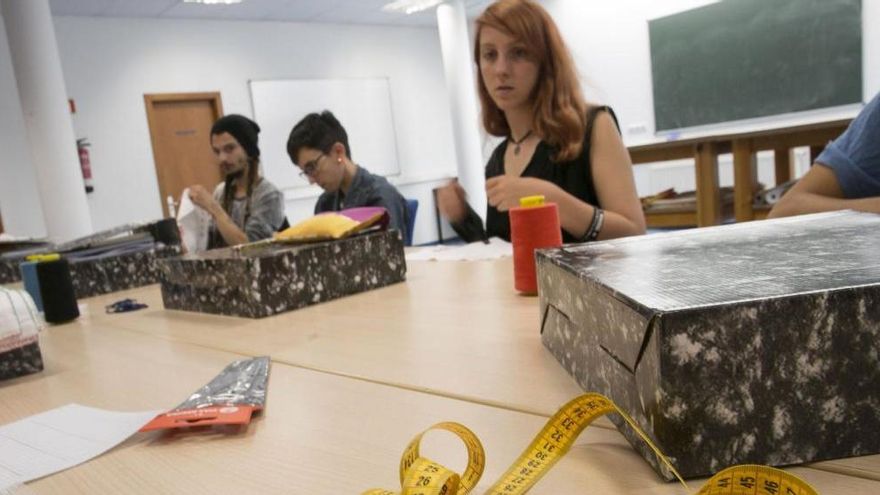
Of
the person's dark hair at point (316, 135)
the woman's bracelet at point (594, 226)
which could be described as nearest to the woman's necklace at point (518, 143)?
the woman's bracelet at point (594, 226)

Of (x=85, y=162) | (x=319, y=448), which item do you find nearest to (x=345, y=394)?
(x=319, y=448)

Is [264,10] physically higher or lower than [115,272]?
higher

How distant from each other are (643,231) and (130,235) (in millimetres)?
1635

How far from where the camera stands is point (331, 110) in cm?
673

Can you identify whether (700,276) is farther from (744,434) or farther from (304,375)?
(304,375)

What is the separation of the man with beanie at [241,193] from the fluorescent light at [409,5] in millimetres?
3851

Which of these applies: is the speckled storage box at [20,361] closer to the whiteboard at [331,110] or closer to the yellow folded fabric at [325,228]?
the yellow folded fabric at [325,228]

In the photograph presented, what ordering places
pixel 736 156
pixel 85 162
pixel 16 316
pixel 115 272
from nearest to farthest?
pixel 16 316 → pixel 115 272 → pixel 736 156 → pixel 85 162

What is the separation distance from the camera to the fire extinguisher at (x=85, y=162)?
518cm

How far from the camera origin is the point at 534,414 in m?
0.61

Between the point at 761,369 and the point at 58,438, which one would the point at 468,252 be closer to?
the point at 58,438

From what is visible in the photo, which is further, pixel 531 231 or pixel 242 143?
pixel 242 143

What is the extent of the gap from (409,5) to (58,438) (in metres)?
6.29

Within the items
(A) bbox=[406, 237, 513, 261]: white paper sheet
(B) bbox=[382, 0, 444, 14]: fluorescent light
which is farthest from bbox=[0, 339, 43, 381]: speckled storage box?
(B) bbox=[382, 0, 444, 14]: fluorescent light
